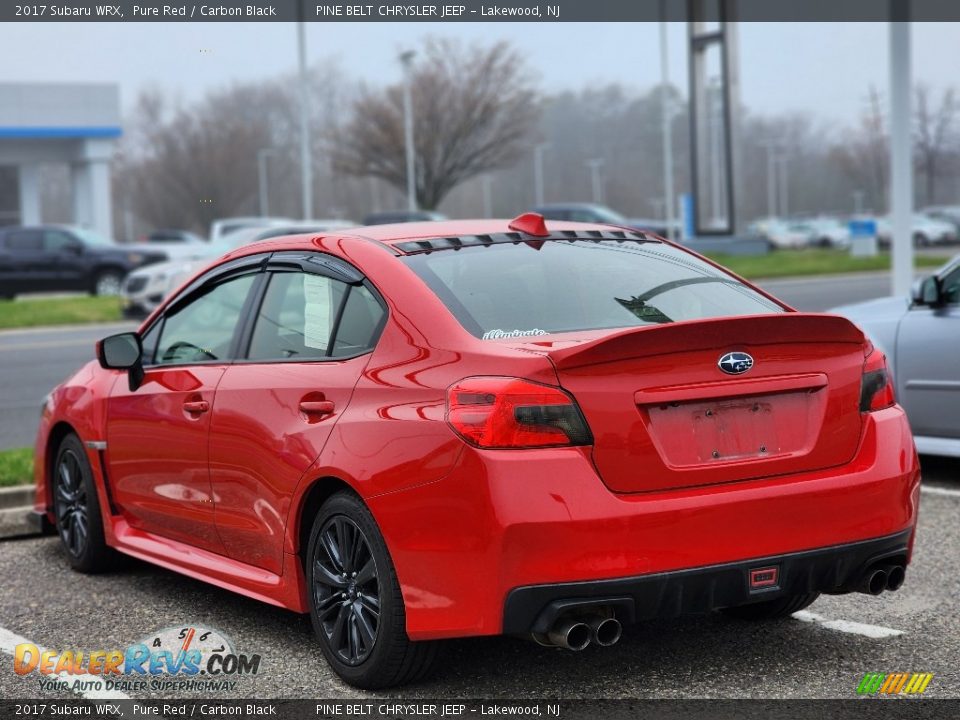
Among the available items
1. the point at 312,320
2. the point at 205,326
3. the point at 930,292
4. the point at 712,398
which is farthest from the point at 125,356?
the point at 930,292

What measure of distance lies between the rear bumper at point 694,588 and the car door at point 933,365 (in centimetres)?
353

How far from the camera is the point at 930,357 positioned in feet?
25.0

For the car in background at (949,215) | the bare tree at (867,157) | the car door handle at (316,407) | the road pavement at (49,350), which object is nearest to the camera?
the car door handle at (316,407)

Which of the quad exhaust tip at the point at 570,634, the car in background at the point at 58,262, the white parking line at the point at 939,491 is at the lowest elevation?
the white parking line at the point at 939,491

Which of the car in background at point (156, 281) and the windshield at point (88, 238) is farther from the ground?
the windshield at point (88, 238)

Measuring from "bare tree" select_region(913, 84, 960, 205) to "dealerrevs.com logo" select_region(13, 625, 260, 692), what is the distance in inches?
2843

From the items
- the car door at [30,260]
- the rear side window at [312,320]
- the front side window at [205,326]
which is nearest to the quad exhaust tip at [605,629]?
the rear side window at [312,320]

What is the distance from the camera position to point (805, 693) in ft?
13.8

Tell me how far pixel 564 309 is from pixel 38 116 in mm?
49444

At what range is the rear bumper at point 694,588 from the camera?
3.79 meters

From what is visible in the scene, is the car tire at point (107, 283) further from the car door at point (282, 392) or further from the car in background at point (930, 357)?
the car door at point (282, 392)

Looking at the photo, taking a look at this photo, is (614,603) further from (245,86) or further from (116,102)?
(245,86)

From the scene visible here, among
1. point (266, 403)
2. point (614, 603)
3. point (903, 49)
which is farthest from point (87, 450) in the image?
point (903, 49)

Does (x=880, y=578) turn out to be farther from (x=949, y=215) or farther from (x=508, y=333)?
(x=949, y=215)
